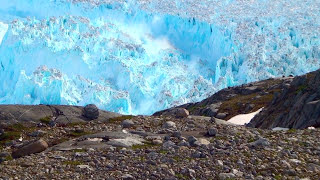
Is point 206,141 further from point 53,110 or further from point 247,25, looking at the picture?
point 247,25

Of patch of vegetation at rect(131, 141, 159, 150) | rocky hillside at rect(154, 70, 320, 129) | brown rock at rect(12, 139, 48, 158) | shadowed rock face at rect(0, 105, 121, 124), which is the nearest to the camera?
brown rock at rect(12, 139, 48, 158)

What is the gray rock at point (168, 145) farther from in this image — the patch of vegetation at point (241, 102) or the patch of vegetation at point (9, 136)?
the patch of vegetation at point (241, 102)

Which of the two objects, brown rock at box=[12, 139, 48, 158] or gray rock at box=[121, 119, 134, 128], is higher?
gray rock at box=[121, 119, 134, 128]

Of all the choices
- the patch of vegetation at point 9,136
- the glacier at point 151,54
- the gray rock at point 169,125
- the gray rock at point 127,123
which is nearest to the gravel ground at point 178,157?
the patch of vegetation at point 9,136

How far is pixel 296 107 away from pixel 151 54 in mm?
45193

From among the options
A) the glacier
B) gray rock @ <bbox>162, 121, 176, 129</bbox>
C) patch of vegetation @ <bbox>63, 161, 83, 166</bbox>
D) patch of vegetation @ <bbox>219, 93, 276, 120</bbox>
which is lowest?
patch of vegetation @ <bbox>63, 161, 83, 166</bbox>

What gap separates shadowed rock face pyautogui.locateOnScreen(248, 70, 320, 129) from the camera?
1955cm

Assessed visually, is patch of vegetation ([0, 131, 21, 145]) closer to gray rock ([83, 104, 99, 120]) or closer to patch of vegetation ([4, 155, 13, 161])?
patch of vegetation ([4, 155, 13, 161])

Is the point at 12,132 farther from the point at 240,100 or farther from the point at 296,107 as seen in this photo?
the point at 240,100

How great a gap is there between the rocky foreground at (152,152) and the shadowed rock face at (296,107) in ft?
27.4

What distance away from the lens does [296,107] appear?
898 inches

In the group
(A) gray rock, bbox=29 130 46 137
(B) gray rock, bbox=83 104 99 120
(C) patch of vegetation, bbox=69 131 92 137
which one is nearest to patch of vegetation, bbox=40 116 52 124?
(B) gray rock, bbox=83 104 99 120

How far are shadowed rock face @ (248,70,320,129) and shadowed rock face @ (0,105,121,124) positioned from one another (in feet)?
32.2

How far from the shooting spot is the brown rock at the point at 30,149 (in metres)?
9.12
